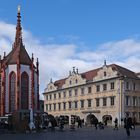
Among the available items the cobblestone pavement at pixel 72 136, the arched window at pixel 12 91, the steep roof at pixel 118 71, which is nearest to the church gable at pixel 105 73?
the steep roof at pixel 118 71

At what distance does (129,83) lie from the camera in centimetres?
7019

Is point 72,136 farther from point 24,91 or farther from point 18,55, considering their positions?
point 18,55

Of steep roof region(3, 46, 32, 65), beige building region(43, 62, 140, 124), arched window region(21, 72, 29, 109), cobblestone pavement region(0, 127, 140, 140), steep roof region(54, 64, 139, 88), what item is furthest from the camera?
steep roof region(54, 64, 139, 88)

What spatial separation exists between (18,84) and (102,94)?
22.5 meters

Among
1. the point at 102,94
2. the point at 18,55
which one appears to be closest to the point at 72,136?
the point at 18,55

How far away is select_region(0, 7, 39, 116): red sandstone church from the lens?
5600 centimetres

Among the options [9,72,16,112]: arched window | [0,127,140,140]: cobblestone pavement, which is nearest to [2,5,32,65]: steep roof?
[9,72,16,112]: arched window

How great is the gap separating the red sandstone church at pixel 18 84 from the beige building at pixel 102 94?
17.7 metres

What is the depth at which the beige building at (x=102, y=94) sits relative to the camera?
225ft

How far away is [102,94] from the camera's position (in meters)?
72.8

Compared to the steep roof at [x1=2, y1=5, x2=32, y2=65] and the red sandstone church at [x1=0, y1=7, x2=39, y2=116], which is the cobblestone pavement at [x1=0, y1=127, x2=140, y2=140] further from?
the steep roof at [x1=2, y1=5, x2=32, y2=65]

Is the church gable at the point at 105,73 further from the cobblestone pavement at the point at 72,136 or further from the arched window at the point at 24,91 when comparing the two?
the cobblestone pavement at the point at 72,136

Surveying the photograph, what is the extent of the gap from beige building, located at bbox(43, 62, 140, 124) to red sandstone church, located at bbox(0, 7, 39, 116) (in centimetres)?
1773

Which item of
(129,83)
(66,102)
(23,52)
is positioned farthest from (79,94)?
(23,52)
